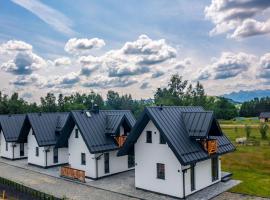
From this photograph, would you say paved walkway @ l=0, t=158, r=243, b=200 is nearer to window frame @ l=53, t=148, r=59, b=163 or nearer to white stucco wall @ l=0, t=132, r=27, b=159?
window frame @ l=53, t=148, r=59, b=163

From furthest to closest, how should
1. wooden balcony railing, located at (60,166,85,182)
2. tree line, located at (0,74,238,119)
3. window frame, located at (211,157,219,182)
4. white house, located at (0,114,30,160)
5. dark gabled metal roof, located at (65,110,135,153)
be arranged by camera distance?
tree line, located at (0,74,238,119) → white house, located at (0,114,30,160) → dark gabled metal roof, located at (65,110,135,153) → wooden balcony railing, located at (60,166,85,182) → window frame, located at (211,157,219,182)

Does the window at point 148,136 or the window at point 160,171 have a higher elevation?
the window at point 148,136

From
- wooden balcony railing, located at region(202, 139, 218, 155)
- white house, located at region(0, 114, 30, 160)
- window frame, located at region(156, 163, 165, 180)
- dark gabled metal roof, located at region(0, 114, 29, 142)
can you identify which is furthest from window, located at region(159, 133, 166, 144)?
dark gabled metal roof, located at region(0, 114, 29, 142)

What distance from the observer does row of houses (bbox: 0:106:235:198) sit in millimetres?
21188

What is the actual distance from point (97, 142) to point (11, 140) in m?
15.7

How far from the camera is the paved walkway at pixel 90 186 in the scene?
71.1 feet

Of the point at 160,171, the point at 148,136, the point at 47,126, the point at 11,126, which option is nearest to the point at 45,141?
the point at 47,126

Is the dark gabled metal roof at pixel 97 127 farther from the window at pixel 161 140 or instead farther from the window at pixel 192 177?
the window at pixel 192 177

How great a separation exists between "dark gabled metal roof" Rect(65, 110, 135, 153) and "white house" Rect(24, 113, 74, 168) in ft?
11.9

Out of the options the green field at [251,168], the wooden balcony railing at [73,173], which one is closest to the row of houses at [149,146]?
the wooden balcony railing at [73,173]

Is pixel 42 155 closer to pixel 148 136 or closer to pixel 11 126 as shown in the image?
pixel 11 126

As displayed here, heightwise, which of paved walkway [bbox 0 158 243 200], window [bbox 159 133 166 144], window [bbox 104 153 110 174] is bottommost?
paved walkway [bbox 0 158 243 200]

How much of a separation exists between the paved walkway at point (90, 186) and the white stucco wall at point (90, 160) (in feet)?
2.38

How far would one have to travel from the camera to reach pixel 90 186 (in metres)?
24.8
